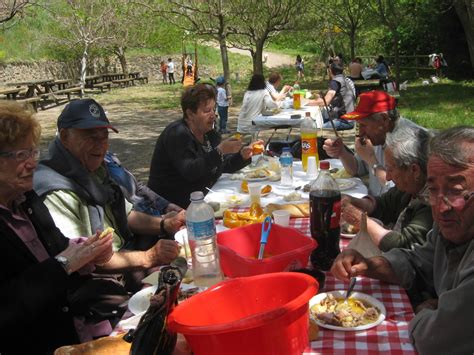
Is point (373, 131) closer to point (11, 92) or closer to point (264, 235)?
point (264, 235)

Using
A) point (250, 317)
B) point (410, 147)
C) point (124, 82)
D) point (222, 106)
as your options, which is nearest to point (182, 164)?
point (410, 147)

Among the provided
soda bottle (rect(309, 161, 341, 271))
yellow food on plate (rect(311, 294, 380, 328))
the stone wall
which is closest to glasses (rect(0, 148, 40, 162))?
soda bottle (rect(309, 161, 341, 271))

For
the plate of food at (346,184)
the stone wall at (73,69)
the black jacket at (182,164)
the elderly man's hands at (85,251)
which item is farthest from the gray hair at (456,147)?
the stone wall at (73,69)

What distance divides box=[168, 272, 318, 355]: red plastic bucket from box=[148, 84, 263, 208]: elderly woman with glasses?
91.7 inches

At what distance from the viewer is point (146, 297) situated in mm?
1855

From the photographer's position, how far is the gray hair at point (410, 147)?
88.0 inches

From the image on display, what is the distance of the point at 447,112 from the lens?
11.2m

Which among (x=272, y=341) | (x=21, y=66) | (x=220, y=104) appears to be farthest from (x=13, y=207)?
(x=21, y=66)

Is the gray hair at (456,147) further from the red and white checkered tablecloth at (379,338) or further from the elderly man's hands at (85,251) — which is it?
the elderly man's hands at (85,251)

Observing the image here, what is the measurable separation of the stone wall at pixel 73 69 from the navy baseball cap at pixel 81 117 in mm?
Answer: 26399

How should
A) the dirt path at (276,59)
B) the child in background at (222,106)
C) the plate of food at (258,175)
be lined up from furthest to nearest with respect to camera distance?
the dirt path at (276,59)
the child in background at (222,106)
the plate of food at (258,175)

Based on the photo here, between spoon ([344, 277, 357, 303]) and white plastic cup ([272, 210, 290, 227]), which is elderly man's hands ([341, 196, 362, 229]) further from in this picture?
spoon ([344, 277, 357, 303])

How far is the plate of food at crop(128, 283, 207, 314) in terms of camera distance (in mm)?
1788

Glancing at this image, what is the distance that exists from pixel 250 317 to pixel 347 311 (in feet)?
2.00
